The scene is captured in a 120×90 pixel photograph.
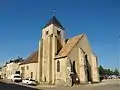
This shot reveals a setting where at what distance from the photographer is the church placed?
Answer: 42.7 metres

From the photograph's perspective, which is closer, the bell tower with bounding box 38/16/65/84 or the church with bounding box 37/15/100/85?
the church with bounding box 37/15/100/85

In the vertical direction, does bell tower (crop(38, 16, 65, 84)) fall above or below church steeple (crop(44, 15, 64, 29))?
below

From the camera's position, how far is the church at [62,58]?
140 ft

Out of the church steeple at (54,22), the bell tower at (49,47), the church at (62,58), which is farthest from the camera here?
the church steeple at (54,22)

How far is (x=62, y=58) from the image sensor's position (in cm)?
4338

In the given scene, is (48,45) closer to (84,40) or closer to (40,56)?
(40,56)

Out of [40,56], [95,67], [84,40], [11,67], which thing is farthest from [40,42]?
[11,67]

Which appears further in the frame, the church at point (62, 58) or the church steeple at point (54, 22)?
the church steeple at point (54, 22)

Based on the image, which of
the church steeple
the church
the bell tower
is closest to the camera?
the church

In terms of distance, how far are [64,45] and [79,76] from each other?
31.8 feet

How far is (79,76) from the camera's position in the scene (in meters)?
43.1

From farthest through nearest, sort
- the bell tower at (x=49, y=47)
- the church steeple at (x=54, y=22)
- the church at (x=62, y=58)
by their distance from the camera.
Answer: the church steeple at (x=54, y=22) < the bell tower at (x=49, y=47) < the church at (x=62, y=58)

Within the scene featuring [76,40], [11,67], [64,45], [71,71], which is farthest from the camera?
[11,67]

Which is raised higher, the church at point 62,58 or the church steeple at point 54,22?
the church steeple at point 54,22
